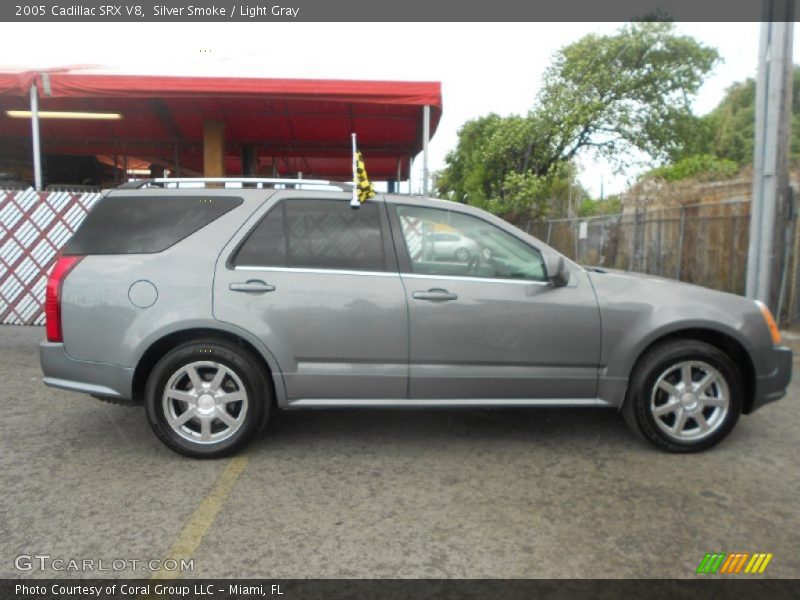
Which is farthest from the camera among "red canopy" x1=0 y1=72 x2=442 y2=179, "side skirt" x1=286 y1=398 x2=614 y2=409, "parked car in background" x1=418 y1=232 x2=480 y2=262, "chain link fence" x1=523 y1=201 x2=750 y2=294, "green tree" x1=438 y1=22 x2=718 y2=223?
"green tree" x1=438 y1=22 x2=718 y2=223

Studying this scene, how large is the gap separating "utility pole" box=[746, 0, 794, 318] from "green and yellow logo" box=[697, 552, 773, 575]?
5.96 m

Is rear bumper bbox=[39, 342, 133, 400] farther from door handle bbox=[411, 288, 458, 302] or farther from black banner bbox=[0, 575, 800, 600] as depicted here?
door handle bbox=[411, 288, 458, 302]

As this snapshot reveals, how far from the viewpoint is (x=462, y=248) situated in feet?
13.4

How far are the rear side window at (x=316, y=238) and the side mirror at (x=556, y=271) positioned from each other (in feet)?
3.41

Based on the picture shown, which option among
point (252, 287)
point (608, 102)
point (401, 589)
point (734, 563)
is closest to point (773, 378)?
point (734, 563)

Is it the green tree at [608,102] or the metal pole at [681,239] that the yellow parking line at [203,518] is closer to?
the metal pole at [681,239]

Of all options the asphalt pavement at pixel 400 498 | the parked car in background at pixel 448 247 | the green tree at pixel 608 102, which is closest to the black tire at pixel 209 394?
the asphalt pavement at pixel 400 498

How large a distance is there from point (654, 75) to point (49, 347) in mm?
28605

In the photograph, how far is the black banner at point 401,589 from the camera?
2533 millimetres

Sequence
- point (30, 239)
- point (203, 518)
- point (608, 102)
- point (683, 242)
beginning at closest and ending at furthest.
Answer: point (203, 518), point (30, 239), point (683, 242), point (608, 102)

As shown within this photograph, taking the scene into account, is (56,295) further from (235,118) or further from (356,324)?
(235,118)

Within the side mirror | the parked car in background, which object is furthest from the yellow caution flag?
the side mirror

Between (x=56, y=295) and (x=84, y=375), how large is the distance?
1.73ft

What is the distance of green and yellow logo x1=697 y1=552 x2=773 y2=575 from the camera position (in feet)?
8.95
